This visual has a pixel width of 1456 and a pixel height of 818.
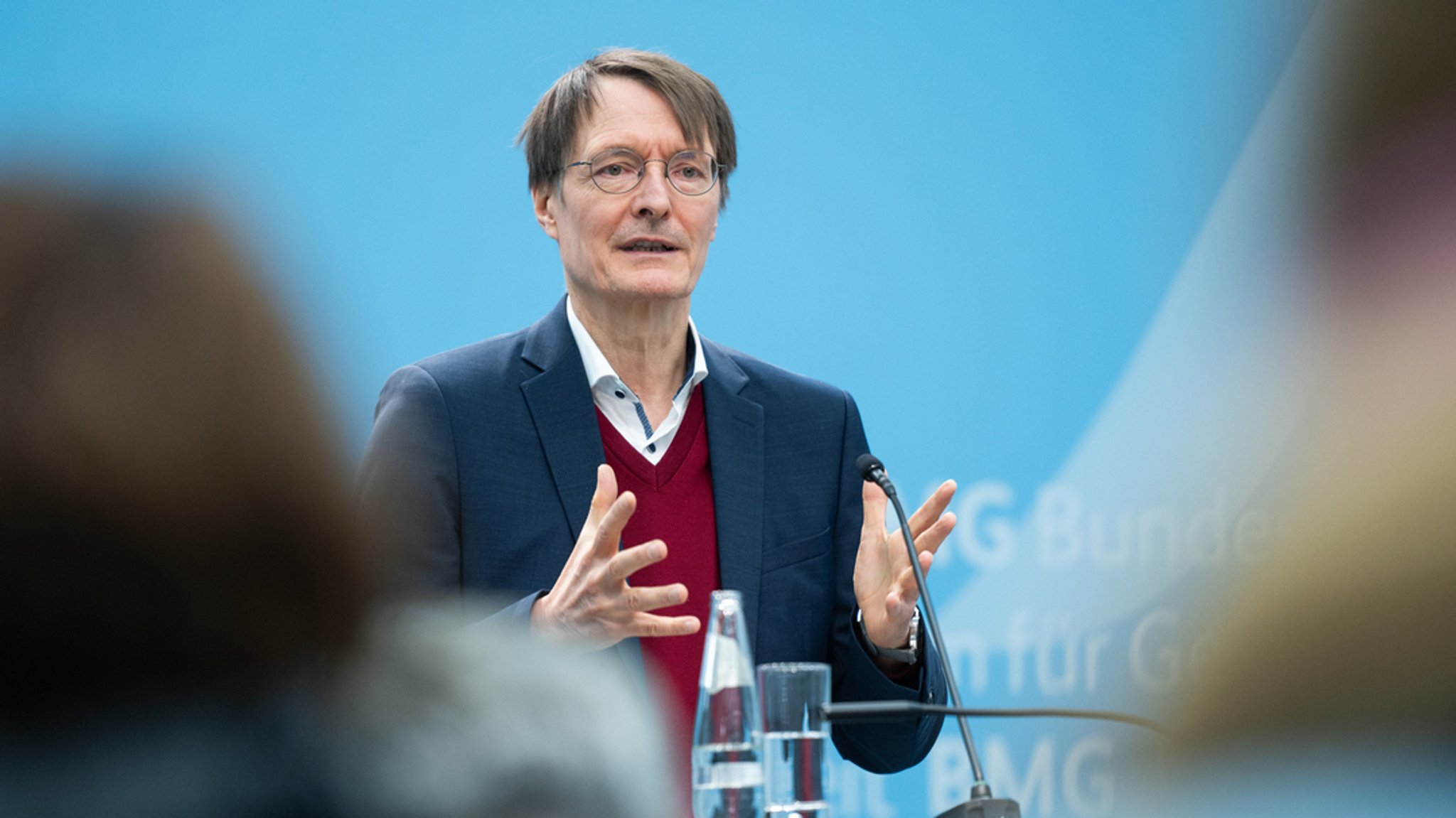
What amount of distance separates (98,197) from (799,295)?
9.52ft

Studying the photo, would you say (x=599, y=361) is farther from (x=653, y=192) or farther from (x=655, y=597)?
(x=655, y=597)

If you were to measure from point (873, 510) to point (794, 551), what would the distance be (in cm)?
41

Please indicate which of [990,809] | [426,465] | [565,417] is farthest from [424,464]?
[990,809]

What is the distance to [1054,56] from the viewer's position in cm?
358

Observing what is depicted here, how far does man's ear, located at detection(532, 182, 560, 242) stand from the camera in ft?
9.02

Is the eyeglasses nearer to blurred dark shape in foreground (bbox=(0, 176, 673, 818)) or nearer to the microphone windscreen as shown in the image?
the microphone windscreen

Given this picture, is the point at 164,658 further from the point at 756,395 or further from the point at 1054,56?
the point at 1054,56

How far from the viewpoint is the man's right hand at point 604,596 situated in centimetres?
184

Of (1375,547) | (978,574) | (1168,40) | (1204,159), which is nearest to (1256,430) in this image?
(1375,547)

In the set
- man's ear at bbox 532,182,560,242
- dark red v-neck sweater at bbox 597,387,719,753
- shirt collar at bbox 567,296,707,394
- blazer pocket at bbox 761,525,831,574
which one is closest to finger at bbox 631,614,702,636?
dark red v-neck sweater at bbox 597,387,719,753

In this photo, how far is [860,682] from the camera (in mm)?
2258

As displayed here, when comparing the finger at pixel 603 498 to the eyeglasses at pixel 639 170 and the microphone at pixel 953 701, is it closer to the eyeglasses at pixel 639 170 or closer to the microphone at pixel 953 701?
the microphone at pixel 953 701

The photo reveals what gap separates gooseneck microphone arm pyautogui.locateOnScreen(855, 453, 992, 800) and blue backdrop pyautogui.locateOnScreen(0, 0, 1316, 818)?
1.36 metres

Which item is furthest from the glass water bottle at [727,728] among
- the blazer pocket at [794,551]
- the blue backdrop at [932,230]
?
the blue backdrop at [932,230]
